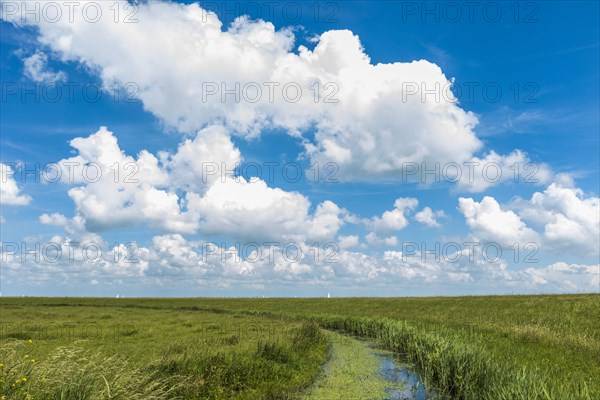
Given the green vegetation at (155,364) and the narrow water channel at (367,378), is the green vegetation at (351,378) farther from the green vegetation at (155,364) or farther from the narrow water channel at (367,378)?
the green vegetation at (155,364)

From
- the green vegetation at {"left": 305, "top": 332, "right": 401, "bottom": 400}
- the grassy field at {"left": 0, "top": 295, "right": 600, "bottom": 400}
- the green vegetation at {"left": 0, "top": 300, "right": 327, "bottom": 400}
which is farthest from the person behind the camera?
the green vegetation at {"left": 305, "top": 332, "right": 401, "bottom": 400}

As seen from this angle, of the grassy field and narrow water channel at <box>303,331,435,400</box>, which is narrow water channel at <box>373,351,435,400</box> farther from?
the grassy field

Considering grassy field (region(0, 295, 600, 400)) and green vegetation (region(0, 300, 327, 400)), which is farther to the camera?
grassy field (region(0, 295, 600, 400))

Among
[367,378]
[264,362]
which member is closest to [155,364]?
[264,362]

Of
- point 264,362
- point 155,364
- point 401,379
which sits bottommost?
point 401,379

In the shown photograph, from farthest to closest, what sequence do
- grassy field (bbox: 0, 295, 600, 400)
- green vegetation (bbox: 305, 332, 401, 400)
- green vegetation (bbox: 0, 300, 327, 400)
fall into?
1. green vegetation (bbox: 305, 332, 401, 400)
2. grassy field (bbox: 0, 295, 600, 400)
3. green vegetation (bbox: 0, 300, 327, 400)

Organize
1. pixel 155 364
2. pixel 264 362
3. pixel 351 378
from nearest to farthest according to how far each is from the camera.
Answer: pixel 155 364
pixel 264 362
pixel 351 378

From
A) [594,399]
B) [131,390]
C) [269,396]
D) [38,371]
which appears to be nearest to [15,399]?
[38,371]

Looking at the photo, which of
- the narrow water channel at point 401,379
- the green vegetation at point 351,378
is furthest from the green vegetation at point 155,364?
the narrow water channel at point 401,379

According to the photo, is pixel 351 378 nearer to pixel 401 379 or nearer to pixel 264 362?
pixel 401 379

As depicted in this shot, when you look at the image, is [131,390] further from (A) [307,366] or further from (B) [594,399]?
(B) [594,399]

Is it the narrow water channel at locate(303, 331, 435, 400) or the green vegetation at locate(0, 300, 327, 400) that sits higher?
the green vegetation at locate(0, 300, 327, 400)

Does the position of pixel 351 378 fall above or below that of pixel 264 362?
below

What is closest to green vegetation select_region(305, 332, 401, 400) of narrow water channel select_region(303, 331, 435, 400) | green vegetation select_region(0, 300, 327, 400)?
narrow water channel select_region(303, 331, 435, 400)
